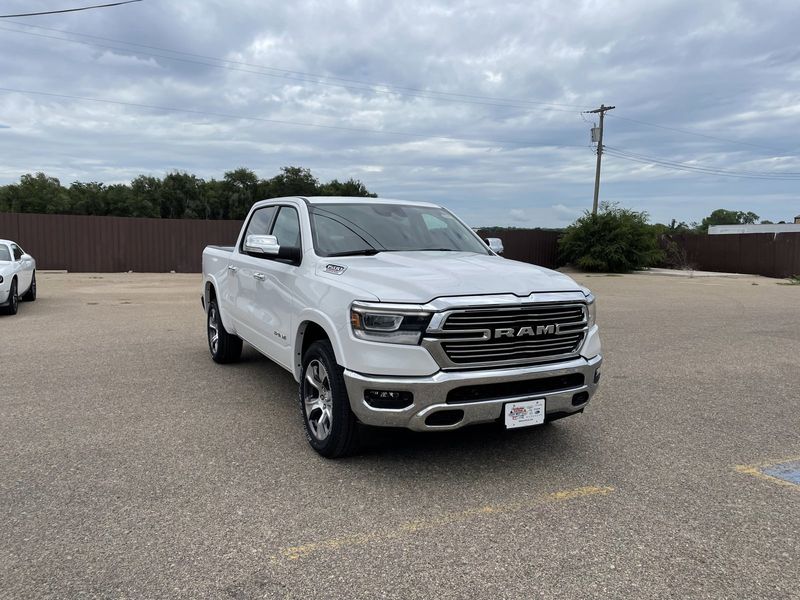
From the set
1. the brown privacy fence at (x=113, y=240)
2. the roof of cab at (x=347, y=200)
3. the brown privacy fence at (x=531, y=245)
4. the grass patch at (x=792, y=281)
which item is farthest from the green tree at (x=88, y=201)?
the roof of cab at (x=347, y=200)

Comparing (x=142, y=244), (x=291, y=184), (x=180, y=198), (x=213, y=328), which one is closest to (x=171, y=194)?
(x=180, y=198)

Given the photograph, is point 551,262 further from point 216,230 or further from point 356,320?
point 356,320

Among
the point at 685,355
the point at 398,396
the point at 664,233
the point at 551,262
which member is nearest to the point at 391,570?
the point at 398,396

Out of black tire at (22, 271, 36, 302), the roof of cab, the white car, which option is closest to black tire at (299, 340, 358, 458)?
the roof of cab

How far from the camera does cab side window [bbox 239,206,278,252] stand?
20.4ft

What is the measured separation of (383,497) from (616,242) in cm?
2897

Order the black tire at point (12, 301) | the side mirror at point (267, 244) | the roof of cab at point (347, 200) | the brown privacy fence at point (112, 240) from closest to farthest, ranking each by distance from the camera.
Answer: the side mirror at point (267, 244)
the roof of cab at point (347, 200)
the black tire at point (12, 301)
the brown privacy fence at point (112, 240)

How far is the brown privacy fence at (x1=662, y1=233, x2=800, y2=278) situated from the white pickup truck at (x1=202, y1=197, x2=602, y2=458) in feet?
92.6

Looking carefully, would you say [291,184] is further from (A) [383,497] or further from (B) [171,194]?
(A) [383,497]

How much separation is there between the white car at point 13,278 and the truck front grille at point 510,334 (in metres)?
10.4

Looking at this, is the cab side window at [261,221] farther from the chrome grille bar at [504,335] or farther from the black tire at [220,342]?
the chrome grille bar at [504,335]

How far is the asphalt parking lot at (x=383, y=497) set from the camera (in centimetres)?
286

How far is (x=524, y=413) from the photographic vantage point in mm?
3914

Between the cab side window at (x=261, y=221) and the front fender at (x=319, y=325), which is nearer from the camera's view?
the front fender at (x=319, y=325)
